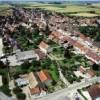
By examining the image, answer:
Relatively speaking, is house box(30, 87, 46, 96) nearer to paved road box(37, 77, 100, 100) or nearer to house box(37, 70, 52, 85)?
paved road box(37, 77, 100, 100)

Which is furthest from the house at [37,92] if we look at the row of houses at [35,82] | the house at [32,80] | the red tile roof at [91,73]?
the red tile roof at [91,73]

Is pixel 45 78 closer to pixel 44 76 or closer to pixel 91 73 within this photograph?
pixel 44 76

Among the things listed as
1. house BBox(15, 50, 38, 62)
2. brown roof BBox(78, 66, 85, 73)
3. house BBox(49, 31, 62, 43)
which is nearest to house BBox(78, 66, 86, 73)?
brown roof BBox(78, 66, 85, 73)

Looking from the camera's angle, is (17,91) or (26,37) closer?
(17,91)

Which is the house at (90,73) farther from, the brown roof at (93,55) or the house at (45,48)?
the house at (45,48)

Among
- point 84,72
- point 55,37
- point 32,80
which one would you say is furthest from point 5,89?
point 55,37

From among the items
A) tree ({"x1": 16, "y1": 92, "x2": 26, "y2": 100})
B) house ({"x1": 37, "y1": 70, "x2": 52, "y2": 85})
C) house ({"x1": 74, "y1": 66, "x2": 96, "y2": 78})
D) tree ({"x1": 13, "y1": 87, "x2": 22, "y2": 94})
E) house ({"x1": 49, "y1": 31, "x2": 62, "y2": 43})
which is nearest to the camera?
tree ({"x1": 16, "y1": 92, "x2": 26, "y2": 100})

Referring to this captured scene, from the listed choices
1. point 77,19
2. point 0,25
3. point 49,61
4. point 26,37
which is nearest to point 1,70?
point 49,61

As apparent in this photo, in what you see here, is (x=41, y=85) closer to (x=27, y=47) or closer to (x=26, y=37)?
(x=27, y=47)
